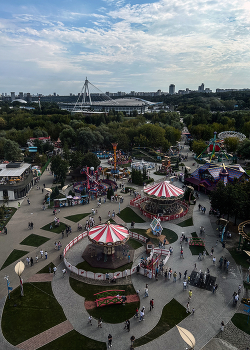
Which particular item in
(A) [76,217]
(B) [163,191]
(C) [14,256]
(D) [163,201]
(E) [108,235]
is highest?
(B) [163,191]

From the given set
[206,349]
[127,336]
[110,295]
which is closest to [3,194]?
[110,295]

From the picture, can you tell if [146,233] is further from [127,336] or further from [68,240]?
[127,336]

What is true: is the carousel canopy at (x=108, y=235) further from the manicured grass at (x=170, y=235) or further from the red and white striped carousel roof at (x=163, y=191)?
the red and white striped carousel roof at (x=163, y=191)

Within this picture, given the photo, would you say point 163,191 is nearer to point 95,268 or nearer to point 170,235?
point 170,235

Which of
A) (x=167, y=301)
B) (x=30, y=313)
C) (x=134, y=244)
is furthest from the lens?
(x=134, y=244)

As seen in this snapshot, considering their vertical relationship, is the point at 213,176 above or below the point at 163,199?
above

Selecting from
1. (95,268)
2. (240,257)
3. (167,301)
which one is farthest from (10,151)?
(240,257)

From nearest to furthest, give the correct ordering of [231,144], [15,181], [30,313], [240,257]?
[30,313] → [240,257] → [15,181] → [231,144]
